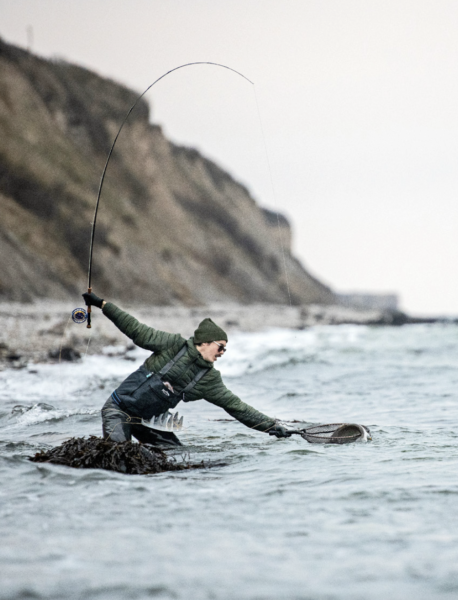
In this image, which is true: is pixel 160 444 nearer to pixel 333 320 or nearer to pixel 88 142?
pixel 88 142

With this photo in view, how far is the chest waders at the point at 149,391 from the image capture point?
604 cm

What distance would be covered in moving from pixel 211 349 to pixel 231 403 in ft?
2.12

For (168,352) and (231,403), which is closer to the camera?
(168,352)

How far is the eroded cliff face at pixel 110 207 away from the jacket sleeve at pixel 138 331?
69.0 feet

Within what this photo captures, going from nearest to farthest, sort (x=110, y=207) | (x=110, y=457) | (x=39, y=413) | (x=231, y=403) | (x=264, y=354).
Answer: (x=110, y=457) → (x=231, y=403) → (x=39, y=413) → (x=264, y=354) → (x=110, y=207)

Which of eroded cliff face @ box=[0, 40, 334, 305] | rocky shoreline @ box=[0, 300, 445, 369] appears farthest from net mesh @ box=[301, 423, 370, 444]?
eroded cliff face @ box=[0, 40, 334, 305]

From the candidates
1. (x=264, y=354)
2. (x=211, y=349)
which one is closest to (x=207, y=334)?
(x=211, y=349)

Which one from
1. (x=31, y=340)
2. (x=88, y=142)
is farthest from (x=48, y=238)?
(x=31, y=340)

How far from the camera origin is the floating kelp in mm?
5773

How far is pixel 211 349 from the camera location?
5.97 meters

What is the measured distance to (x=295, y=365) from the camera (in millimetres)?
18438

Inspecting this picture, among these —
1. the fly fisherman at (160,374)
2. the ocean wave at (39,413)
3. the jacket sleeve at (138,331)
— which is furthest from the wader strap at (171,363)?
the ocean wave at (39,413)

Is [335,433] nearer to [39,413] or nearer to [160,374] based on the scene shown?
[160,374]

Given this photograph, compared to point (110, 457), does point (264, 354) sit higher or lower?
higher
